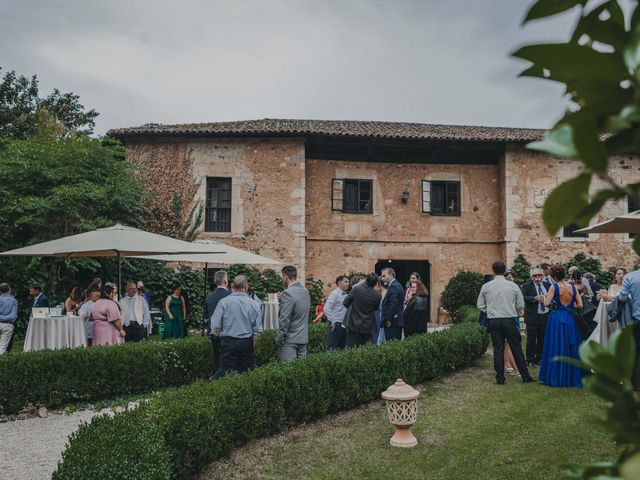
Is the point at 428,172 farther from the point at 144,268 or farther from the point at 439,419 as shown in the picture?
Answer: the point at 439,419

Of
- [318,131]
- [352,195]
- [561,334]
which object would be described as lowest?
[561,334]

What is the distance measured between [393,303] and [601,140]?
8978mm

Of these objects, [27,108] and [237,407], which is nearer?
[237,407]

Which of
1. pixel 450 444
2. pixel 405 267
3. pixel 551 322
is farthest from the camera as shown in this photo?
pixel 405 267

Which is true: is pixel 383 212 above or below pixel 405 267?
above

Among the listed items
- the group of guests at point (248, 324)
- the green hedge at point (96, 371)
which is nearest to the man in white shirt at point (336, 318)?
the group of guests at point (248, 324)

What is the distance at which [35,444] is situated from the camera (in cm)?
608

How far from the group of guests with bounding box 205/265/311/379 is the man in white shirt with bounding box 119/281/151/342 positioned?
3602 millimetres

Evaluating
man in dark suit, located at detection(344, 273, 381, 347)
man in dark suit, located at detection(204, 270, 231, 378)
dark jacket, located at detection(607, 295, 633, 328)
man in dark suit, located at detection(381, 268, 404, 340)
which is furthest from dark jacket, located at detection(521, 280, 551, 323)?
man in dark suit, located at detection(204, 270, 231, 378)

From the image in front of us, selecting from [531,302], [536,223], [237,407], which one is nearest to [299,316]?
[237,407]

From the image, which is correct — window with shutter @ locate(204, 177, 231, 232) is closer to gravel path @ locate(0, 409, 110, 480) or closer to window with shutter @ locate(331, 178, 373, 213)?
window with shutter @ locate(331, 178, 373, 213)

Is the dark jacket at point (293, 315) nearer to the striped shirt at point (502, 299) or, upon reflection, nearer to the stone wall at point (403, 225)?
the striped shirt at point (502, 299)

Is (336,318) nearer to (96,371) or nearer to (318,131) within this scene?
(96,371)

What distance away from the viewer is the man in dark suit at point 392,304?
9.42 meters
